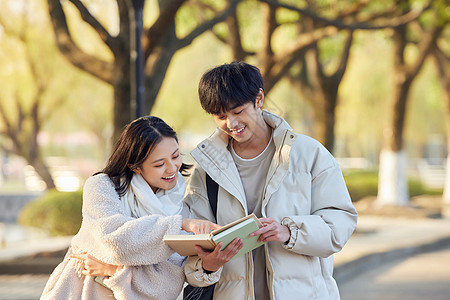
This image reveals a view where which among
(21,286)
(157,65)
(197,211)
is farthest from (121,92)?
(197,211)

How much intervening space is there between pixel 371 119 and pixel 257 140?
75.3ft

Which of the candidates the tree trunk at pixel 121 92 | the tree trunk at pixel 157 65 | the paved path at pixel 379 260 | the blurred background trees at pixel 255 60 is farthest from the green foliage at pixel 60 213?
the tree trunk at pixel 157 65

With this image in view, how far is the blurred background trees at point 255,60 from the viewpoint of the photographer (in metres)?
7.78

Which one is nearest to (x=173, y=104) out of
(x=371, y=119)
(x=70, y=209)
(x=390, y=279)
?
(x=371, y=119)

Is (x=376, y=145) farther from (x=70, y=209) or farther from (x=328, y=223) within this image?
(x=328, y=223)

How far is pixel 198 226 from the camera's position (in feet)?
8.90

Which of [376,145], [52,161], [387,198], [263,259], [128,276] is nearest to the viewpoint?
[128,276]

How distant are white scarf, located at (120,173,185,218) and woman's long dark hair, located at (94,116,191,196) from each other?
0.03 meters

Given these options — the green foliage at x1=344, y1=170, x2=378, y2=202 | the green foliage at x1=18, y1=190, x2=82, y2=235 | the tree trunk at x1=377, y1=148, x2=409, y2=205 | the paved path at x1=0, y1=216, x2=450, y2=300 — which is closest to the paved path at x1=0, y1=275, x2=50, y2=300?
the paved path at x1=0, y1=216, x2=450, y2=300

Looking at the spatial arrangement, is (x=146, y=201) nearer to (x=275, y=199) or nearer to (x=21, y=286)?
(x=275, y=199)

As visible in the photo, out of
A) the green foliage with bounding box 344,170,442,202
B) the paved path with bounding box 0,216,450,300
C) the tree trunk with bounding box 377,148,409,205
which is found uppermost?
the paved path with bounding box 0,216,450,300

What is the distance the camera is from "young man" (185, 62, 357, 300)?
2.81 m

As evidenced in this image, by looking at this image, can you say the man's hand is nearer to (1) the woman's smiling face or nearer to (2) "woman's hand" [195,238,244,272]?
(2) "woman's hand" [195,238,244,272]

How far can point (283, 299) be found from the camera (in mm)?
2832
